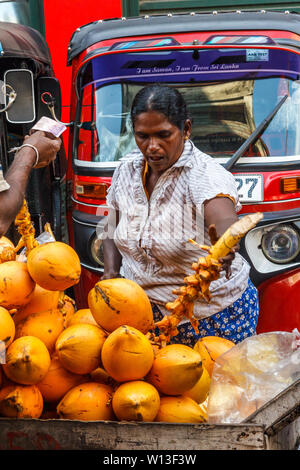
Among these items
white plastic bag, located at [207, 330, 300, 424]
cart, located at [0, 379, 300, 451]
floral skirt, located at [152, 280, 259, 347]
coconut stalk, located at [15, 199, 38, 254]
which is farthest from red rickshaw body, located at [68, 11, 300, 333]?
cart, located at [0, 379, 300, 451]

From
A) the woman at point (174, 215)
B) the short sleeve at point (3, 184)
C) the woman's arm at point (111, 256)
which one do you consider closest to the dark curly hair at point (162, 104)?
the woman at point (174, 215)

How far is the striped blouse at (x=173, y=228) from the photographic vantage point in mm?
2201

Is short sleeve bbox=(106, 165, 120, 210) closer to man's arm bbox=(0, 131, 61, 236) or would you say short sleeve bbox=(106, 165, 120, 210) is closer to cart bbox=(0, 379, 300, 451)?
man's arm bbox=(0, 131, 61, 236)

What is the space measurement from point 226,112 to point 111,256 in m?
1.52

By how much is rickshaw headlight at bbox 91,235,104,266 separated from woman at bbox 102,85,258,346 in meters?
1.17

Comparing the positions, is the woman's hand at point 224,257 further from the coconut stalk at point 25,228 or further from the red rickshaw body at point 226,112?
the red rickshaw body at point 226,112

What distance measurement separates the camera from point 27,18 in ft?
27.1

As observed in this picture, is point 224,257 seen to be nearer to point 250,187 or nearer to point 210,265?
point 210,265

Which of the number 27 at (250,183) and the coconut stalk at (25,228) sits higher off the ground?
the coconut stalk at (25,228)

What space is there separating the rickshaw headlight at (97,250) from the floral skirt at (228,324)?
126cm

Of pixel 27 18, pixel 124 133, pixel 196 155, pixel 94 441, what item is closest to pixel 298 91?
pixel 124 133

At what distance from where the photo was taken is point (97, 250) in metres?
3.61

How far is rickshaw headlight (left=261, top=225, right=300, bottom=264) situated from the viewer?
3.38 metres

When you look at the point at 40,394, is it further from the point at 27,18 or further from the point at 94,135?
the point at 27,18
